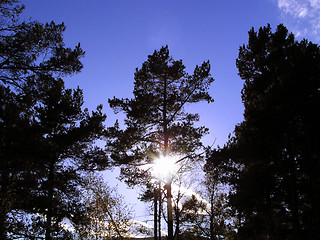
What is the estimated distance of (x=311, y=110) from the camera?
34.6 feet

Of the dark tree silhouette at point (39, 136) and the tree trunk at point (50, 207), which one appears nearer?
the dark tree silhouette at point (39, 136)

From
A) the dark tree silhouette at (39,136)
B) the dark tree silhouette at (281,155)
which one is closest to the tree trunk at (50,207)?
the dark tree silhouette at (39,136)

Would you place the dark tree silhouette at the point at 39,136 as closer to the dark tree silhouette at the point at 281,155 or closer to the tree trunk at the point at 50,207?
the tree trunk at the point at 50,207

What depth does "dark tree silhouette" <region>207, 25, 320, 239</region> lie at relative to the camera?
413 inches

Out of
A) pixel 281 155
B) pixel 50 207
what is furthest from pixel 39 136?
pixel 281 155

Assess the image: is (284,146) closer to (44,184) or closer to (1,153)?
(1,153)

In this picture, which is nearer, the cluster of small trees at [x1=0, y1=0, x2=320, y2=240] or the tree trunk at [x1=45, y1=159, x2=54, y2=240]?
the cluster of small trees at [x1=0, y1=0, x2=320, y2=240]

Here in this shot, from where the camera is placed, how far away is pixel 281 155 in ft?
37.1

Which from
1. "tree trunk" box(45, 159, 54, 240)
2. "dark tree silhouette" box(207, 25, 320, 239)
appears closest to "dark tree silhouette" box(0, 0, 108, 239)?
"tree trunk" box(45, 159, 54, 240)

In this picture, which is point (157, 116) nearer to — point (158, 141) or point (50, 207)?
point (158, 141)

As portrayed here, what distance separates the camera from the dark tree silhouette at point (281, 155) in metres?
10.5

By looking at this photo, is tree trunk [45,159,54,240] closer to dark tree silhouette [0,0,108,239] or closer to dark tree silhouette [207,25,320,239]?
dark tree silhouette [0,0,108,239]

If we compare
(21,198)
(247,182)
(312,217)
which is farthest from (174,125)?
(21,198)

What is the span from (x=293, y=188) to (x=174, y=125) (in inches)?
262
